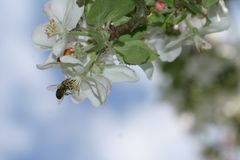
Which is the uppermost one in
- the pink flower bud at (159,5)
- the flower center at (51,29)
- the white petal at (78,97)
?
the flower center at (51,29)

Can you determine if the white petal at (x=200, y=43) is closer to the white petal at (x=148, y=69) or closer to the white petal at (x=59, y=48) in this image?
the white petal at (x=148, y=69)

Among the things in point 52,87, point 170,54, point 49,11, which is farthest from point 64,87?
point 170,54

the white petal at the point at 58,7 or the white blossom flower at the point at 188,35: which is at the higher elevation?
the white petal at the point at 58,7

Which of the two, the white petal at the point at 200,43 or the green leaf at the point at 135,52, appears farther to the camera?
the white petal at the point at 200,43

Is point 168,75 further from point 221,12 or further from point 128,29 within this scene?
point 128,29

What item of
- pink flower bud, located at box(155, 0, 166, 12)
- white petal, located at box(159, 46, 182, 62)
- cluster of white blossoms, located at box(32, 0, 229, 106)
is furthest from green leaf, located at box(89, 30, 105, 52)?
white petal, located at box(159, 46, 182, 62)

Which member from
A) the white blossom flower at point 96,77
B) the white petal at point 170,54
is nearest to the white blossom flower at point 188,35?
the white petal at point 170,54
